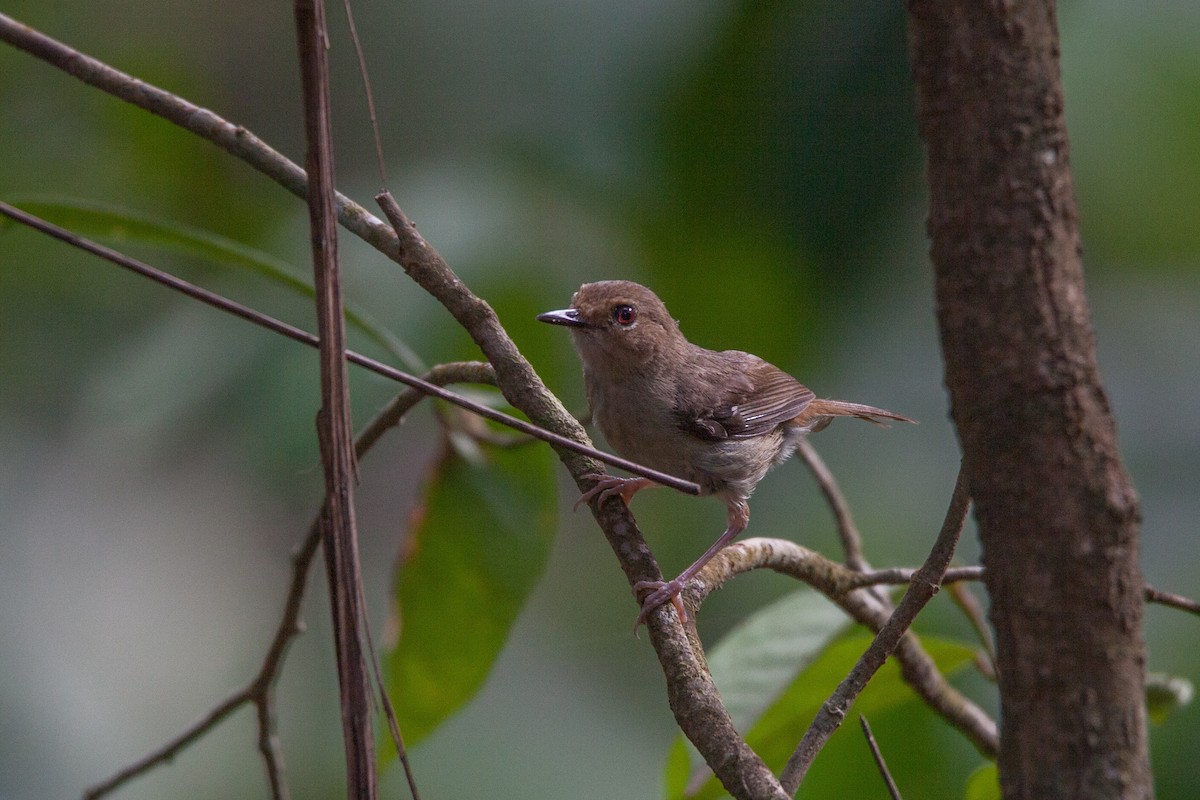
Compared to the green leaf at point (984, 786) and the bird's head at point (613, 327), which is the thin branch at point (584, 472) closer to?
the green leaf at point (984, 786)

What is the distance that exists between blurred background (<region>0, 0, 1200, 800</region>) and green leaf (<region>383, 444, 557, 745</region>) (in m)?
1.14

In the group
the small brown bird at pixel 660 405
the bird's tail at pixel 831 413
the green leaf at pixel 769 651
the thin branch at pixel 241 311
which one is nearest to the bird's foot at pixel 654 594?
the thin branch at pixel 241 311

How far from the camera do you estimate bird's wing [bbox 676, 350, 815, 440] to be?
357 centimetres

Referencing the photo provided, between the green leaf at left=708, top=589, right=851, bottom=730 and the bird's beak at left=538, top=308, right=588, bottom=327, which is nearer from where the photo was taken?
the green leaf at left=708, top=589, right=851, bottom=730

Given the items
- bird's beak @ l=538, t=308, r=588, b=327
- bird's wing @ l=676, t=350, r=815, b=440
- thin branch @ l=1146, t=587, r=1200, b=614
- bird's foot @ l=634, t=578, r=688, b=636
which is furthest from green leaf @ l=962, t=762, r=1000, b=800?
bird's beak @ l=538, t=308, r=588, b=327

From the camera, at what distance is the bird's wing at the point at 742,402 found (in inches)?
140

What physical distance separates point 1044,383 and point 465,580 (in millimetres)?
2437

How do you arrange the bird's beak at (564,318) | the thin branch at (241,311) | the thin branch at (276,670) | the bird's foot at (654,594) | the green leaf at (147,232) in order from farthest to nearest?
the bird's beak at (564,318), the green leaf at (147,232), the thin branch at (276,670), the bird's foot at (654,594), the thin branch at (241,311)

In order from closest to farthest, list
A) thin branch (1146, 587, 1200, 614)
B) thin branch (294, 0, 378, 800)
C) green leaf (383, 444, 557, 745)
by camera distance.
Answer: thin branch (294, 0, 378, 800) → thin branch (1146, 587, 1200, 614) → green leaf (383, 444, 557, 745)

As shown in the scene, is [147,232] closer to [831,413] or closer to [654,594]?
[654,594]

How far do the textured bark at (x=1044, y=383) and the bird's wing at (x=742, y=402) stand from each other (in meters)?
2.46

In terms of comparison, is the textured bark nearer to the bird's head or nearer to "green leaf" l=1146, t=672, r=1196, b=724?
"green leaf" l=1146, t=672, r=1196, b=724

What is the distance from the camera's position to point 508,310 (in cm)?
437

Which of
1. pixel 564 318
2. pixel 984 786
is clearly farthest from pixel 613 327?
pixel 984 786
